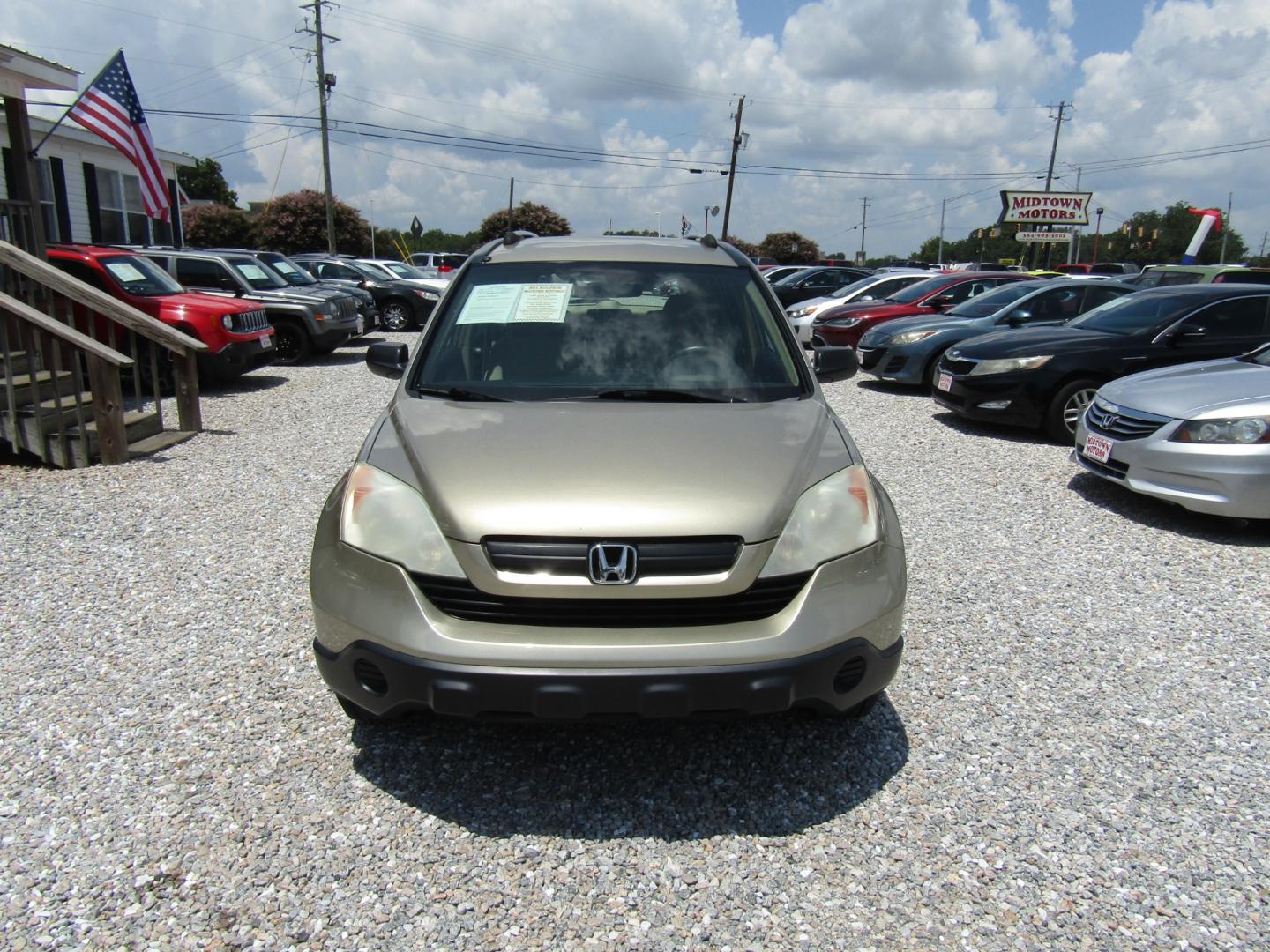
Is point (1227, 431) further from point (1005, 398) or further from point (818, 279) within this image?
point (818, 279)

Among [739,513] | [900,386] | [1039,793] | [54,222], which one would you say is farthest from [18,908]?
[54,222]

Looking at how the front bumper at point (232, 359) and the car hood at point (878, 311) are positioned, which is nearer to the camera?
the front bumper at point (232, 359)

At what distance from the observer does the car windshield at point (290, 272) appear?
15.8 m

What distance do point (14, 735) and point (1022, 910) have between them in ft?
10.8

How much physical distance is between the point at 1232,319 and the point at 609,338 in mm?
7133

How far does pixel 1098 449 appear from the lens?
6.16m

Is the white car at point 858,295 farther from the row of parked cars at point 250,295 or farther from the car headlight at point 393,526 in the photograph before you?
the car headlight at point 393,526

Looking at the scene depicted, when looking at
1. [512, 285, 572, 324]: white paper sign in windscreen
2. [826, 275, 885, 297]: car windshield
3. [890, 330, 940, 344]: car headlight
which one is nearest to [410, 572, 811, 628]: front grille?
[512, 285, 572, 324]: white paper sign in windscreen

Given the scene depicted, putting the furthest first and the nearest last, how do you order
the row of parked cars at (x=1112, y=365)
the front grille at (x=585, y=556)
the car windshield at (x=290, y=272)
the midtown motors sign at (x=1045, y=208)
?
the midtown motors sign at (x=1045, y=208) < the car windshield at (x=290, y=272) < the row of parked cars at (x=1112, y=365) < the front grille at (x=585, y=556)

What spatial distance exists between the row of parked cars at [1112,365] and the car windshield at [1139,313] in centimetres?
1

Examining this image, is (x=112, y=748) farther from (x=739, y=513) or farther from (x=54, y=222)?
(x=54, y=222)

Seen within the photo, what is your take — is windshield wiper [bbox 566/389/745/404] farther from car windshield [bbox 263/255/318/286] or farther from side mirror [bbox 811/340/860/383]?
car windshield [bbox 263/255/318/286]

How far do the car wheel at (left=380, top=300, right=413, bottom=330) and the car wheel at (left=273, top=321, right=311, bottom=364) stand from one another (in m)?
5.20

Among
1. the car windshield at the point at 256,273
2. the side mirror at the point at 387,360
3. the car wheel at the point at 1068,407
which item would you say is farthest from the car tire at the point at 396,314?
the side mirror at the point at 387,360
